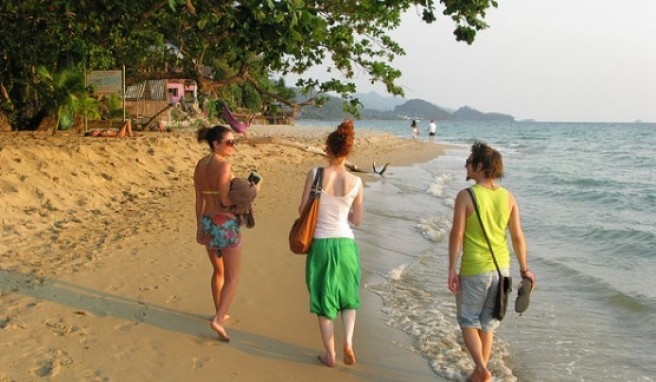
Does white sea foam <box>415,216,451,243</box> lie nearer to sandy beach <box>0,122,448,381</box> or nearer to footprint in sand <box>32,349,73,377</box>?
sandy beach <box>0,122,448,381</box>

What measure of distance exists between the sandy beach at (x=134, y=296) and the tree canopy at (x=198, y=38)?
2.43 m

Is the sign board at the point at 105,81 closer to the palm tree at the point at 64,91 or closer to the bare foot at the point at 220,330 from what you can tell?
the palm tree at the point at 64,91

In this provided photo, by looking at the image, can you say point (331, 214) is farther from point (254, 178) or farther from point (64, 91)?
point (64, 91)

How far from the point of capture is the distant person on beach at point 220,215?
4355 millimetres

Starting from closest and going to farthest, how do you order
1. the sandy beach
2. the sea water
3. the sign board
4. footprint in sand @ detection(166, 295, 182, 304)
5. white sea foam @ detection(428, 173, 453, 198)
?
the sandy beach → the sea water → footprint in sand @ detection(166, 295, 182, 304) → white sea foam @ detection(428, 173, 453, 198) → the sign board

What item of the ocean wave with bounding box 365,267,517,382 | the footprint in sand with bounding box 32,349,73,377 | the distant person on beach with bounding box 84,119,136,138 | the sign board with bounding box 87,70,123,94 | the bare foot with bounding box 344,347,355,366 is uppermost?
the sign board with bounding box 87,70,123,94

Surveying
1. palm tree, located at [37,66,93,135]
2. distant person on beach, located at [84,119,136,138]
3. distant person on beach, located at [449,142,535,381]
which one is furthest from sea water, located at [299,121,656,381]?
palm tree, located at [37,66,93,135]

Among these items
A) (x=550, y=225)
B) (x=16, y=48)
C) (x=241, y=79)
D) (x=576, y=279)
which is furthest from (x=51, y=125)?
(x=576, y=279)

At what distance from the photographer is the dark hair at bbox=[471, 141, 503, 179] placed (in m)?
3.74

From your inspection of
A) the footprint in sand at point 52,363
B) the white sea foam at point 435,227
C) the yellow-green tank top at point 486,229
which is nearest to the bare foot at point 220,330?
the footprint in sand at point 52,363

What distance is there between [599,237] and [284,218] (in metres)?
5.64

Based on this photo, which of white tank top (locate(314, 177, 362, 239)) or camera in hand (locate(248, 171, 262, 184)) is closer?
white tank top (locate(314, 177, 362, 239))

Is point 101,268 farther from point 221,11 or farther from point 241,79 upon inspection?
point 241,79

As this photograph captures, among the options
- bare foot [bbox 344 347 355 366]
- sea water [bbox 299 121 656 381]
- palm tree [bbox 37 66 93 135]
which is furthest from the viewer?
palm tree [bbox 37 66 93 135]
